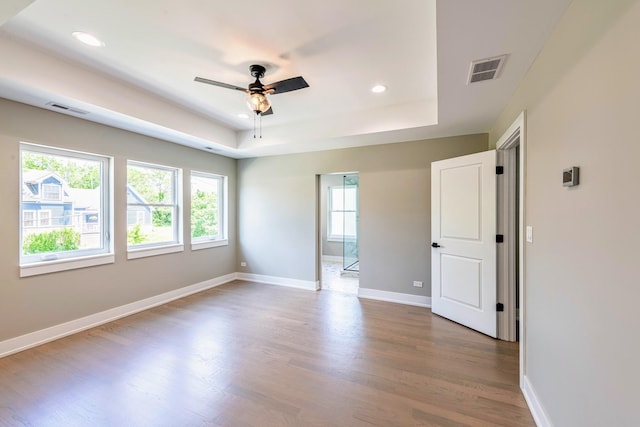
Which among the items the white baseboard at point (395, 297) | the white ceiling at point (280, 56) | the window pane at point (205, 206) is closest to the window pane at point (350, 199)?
the white baseboard at point (395, 297)

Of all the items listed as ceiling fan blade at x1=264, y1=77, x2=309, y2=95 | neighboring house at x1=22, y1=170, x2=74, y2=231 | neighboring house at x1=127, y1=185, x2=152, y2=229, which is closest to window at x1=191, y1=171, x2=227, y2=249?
neighboring house at x1=127, y1=185, x2=152, y2=229

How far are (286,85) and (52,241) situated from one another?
10.6 ft

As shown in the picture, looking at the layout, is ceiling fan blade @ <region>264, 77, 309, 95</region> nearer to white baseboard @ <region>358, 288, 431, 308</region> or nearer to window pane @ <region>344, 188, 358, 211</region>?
white baseboard @ <region>358, 288, 431, 308</region>

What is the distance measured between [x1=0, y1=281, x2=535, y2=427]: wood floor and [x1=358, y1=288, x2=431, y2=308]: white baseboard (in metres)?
0.45

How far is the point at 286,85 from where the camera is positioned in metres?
2.48

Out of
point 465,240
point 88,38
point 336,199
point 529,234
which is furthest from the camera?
point 336,199

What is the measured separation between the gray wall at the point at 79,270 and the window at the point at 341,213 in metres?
3.56

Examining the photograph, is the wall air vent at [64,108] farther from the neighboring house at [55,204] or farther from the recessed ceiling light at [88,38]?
the recessed ceiling light at [88,38]

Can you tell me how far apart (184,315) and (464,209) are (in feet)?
13.0

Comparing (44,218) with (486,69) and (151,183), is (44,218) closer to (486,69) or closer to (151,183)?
(151,183)

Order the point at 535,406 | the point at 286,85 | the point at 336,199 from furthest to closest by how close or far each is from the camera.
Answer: the point at 336,199 → the point at 286,85 → the point at 535,406

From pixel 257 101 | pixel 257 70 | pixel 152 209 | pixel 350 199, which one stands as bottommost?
pixel 152 209

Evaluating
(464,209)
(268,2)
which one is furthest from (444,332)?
(268,2)

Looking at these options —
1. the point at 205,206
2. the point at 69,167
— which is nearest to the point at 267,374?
the point at 69,167
